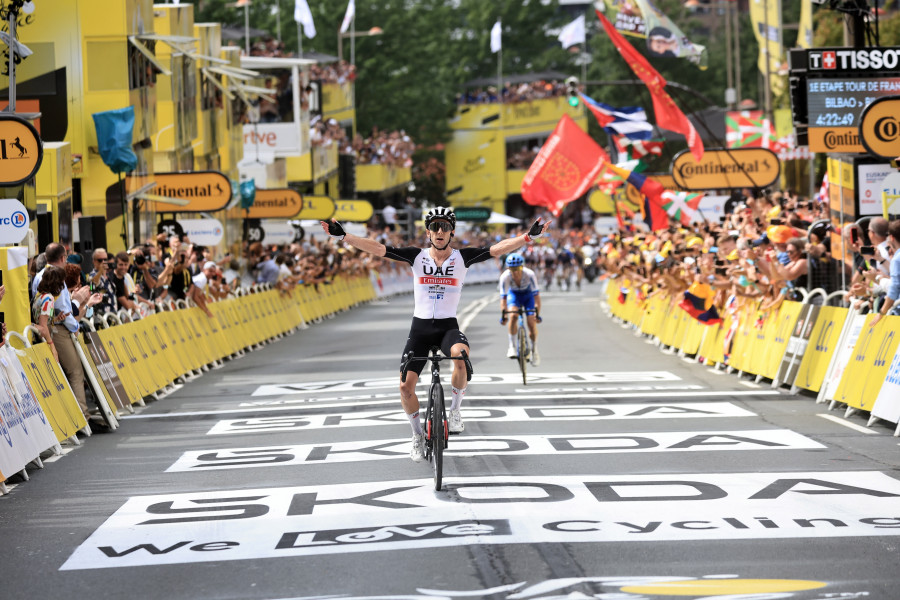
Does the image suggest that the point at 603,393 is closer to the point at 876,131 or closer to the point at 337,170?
the point at 876,131

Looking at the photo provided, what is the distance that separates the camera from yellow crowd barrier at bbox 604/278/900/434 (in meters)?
15.0

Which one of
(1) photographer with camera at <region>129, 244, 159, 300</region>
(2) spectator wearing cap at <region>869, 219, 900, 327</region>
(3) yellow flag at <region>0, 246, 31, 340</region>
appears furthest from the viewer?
(1) photographer with camera at <region>129, 244, 159, 300</region>

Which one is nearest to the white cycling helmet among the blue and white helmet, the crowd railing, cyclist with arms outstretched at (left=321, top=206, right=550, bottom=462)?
cyclist with arms outstretched at (left=321, top=206, right=550, bottom=462)

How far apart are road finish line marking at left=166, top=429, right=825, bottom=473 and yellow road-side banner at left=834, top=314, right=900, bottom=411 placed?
1.44m

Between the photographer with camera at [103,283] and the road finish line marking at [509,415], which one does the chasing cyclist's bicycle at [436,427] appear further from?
the photographer with camera at [103,283]

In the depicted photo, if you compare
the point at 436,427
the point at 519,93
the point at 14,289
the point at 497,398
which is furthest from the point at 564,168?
the point at 519,93

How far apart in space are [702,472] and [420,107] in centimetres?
7734

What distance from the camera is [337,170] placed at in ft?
225

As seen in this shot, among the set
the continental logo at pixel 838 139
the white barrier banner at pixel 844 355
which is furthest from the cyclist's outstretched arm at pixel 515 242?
the continental logo at pixel 838 139

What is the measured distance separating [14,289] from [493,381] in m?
7.35

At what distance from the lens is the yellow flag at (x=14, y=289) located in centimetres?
1517

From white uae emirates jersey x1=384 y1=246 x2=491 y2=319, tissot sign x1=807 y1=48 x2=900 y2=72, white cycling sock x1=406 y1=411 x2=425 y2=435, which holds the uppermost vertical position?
tissot sign x1=807 y1=48 x2=900 y2=72

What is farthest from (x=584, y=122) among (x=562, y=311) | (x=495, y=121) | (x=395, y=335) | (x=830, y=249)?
(x=830, y=249)

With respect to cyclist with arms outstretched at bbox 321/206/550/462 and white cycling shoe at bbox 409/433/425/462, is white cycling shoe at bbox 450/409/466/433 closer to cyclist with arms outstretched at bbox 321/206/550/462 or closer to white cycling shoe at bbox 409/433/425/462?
cyclist with arms outstretched at bbox 321/206/550/462
